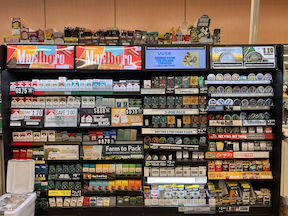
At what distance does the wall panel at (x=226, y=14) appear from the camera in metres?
4.08

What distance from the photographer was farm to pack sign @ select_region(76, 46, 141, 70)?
2.90 meters

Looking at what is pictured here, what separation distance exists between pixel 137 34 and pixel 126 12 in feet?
4.72

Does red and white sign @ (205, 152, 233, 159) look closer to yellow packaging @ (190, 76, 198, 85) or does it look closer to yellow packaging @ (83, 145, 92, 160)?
yellow packaging @ (190, 76, 198, 85)

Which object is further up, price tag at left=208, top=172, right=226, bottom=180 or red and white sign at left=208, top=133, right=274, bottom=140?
red and white sign at left=208, top=133, right=274, bottom=140

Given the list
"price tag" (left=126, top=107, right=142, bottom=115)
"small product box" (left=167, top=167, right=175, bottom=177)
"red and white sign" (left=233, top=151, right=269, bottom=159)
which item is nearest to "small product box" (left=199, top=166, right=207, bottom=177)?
"small product box" (left=167, top=167, right=175, bottom=177)

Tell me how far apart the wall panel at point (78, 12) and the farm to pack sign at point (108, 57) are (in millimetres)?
1510

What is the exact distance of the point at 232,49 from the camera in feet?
9.57

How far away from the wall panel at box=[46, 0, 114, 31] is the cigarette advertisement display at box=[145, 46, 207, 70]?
6.15 ft

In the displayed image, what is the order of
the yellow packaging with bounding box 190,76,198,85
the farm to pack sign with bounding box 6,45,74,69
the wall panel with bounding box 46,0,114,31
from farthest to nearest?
the wall panel with bounding box 46,0,114,31 < the yellow packaging with bounding box 190,76,198,85 < the farm to pack sign with bounding box 6,45,74,69

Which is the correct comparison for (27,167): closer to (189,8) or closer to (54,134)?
(54,134)

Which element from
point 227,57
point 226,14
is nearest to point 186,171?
point 227,57

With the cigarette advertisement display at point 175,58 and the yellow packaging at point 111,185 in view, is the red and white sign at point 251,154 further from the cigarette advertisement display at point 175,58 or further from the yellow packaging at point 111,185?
the yellow packaging at point 111,185

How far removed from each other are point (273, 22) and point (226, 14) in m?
1.11

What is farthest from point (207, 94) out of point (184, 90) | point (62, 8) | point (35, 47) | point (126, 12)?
point (62, 8)
